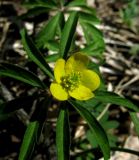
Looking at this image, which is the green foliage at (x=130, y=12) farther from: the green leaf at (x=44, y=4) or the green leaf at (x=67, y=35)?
the green leaf at (x=67, y=35)

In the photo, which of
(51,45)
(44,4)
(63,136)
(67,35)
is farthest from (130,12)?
(63,136)

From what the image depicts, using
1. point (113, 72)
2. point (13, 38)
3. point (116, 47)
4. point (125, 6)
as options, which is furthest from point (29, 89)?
point (125, 6)

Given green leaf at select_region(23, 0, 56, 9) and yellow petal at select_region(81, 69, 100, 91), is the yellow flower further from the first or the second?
green leaf at select_region(23, 0, 56, 9)

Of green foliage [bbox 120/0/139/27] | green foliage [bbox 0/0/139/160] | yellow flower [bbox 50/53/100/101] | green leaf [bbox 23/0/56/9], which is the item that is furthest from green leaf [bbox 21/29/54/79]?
green foliage [bbox 120/0/139/27]

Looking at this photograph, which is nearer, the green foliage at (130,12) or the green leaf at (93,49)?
the green leaf at (93,49)

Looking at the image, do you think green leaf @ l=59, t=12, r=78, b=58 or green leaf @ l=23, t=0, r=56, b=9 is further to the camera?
green leaf @ l=23, t=0, r=56, b=9

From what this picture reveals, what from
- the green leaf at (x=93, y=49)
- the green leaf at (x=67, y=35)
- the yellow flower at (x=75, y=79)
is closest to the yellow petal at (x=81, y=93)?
the yellow flower at (x=75, y=79)

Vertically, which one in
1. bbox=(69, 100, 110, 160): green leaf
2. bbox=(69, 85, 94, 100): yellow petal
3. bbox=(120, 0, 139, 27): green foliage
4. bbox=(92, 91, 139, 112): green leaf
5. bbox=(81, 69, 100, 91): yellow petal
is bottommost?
bbox=(120, 0, 139, 27): green foliage
